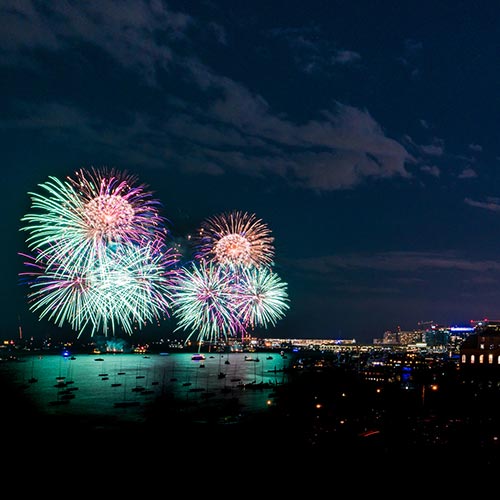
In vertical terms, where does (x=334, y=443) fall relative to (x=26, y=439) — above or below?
above

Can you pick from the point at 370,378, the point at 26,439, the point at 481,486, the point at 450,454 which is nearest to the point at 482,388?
the point at 370,378

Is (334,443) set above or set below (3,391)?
above

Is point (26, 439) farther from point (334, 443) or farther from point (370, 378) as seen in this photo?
point (370, 378)

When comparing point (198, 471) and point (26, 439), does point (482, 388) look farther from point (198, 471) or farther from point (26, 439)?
point (26, 439)

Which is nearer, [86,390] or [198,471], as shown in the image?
[198,471]

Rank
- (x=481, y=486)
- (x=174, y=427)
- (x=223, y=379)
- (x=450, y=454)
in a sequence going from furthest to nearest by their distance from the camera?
(x=223, y=379)
(x=174, y=427)
(x=450, y=454)
(x=481, y=486)

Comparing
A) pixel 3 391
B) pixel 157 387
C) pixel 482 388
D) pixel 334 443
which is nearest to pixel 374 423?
pixel 334 443

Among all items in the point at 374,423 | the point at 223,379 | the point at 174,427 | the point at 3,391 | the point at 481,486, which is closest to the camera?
the point at 481,486

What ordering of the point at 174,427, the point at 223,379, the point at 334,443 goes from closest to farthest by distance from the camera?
the point at 334,443 < the point at 174,427 < the point at 223,379

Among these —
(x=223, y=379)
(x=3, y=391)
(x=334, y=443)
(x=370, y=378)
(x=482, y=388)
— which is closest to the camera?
(x=334, y=443)
